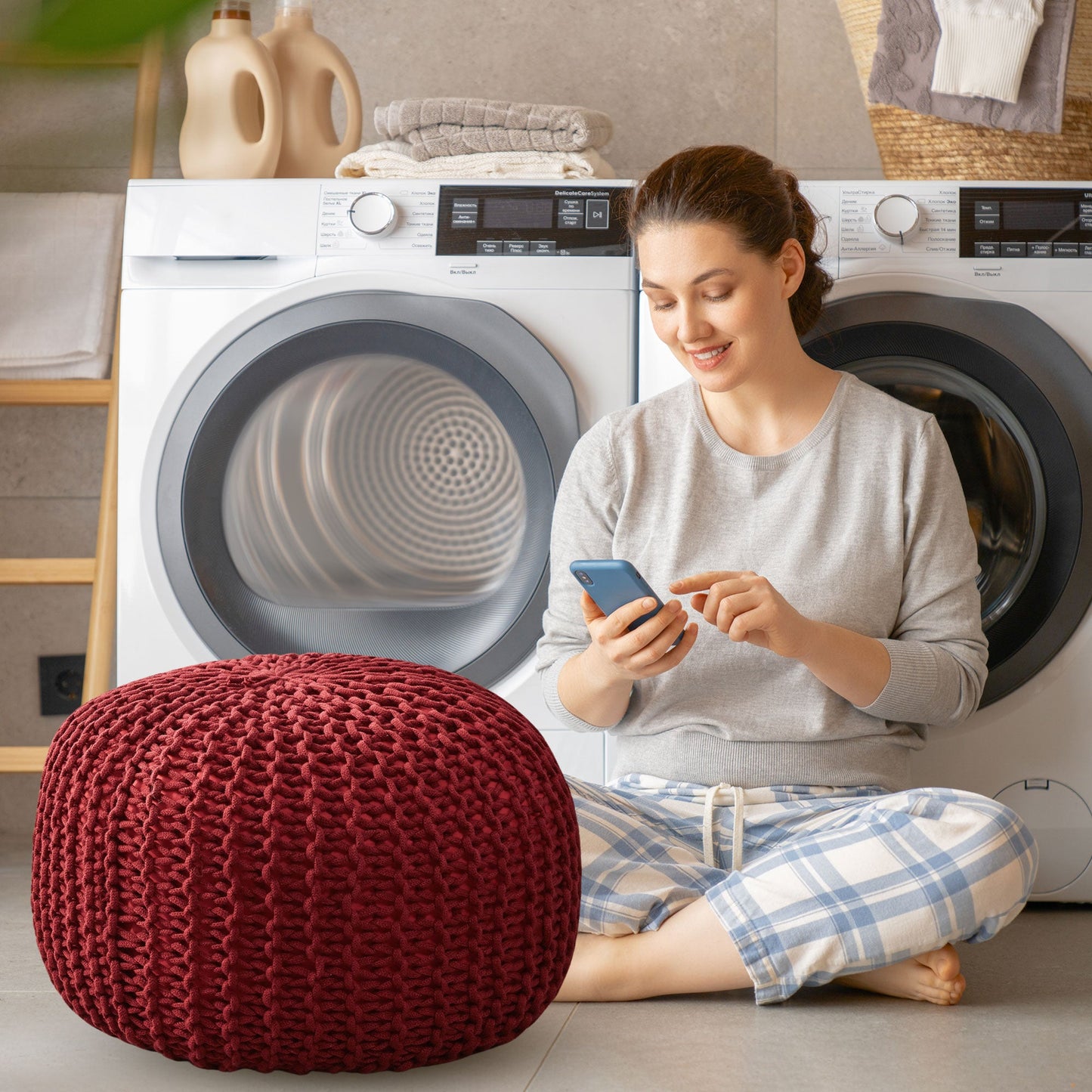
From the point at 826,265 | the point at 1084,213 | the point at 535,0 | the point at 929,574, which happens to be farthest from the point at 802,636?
the point at 535,0

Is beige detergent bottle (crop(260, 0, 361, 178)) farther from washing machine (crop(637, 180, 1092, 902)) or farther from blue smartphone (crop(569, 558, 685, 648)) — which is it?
blue smartphone (crop(569, 558, 685, 648))

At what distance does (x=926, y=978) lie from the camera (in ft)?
3.65

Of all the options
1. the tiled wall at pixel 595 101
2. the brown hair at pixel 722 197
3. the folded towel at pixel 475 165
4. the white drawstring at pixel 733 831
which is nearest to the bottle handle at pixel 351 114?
the folded towel at pixel 475 165

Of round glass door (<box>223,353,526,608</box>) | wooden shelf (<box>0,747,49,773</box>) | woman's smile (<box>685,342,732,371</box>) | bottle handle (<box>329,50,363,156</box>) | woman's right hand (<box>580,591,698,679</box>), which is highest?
bottle handle (<box>329,50,363,156</box>)

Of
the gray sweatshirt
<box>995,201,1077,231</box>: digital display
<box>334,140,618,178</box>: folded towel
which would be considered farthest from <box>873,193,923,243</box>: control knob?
<box>334,140,618,178</box>: folded towel

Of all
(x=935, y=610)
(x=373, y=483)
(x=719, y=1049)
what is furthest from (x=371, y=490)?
(x=719, y=1049)

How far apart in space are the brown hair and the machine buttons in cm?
21

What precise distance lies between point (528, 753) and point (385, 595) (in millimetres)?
692

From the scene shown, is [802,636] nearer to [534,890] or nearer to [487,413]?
[534,890]

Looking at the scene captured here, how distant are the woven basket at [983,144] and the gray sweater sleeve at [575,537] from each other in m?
0.59

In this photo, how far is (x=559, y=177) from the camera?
5.25 feet

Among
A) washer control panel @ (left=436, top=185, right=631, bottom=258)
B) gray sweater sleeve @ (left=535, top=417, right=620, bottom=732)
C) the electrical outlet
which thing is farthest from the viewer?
the electrical outlet

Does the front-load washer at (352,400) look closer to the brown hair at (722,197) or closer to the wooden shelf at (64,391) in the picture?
the brown hair at (722,197)

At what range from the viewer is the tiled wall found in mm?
2119
